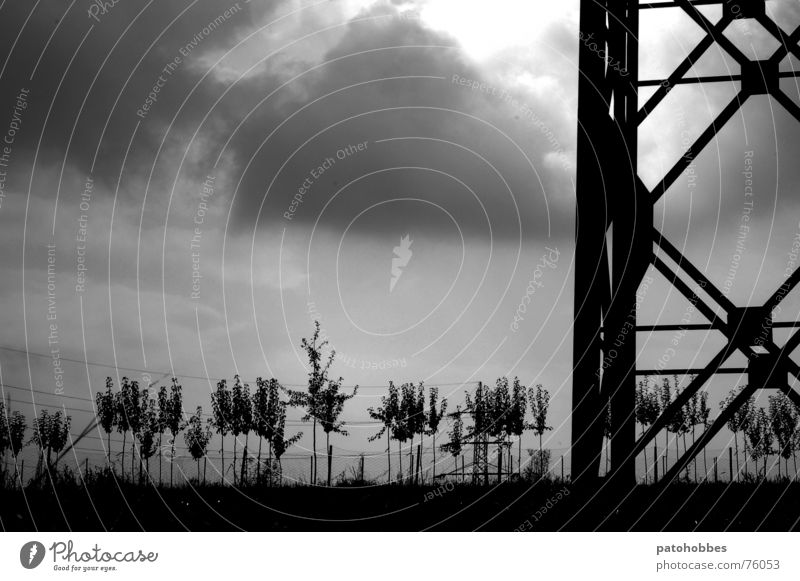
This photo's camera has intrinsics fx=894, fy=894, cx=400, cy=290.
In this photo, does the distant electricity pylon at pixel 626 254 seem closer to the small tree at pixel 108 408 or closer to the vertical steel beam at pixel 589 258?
the vertical steel beam at pixel 589 258

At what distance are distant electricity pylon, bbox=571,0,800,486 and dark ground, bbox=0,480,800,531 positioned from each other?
415 millimetres

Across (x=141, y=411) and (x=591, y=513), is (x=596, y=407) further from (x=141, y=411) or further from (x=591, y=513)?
(x=141, y=411)

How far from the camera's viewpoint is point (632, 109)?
8.61 m

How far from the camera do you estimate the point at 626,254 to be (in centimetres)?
859

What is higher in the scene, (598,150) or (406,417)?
(598,150)

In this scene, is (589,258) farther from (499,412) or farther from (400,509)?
(499,412)

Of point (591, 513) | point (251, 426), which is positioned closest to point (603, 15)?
point (591, 513)

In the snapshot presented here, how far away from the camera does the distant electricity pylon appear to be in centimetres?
838

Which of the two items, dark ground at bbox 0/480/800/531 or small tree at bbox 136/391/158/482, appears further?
small tree at bbox 136/391/158/482

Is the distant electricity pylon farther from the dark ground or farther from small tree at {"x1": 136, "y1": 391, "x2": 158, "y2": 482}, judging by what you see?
small tree at {"x1": 136, "y1": 391, "x2": 158, "y2": 482}

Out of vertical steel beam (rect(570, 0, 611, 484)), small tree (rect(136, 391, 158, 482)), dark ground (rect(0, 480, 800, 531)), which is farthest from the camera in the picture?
small tree (rect(136, 391, 158, 482))

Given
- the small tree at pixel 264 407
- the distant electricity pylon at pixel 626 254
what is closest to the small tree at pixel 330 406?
the small tree at pixel 264 407

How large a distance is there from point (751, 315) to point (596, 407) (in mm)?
1750

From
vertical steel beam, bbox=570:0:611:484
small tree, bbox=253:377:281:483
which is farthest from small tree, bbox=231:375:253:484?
vertical steel beam, bbox=570:0:611:484
